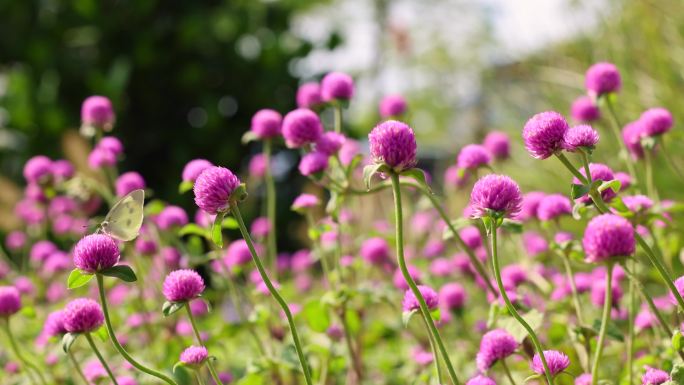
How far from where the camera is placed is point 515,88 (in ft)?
21.2

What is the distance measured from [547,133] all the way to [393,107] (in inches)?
44.4

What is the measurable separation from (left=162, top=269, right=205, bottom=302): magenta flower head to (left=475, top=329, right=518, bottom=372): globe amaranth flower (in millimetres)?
566

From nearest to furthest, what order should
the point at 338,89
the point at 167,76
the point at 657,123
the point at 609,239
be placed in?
1. the point at 609,239
2. the point at 657,123
3. the point at 338,89
4. the point at 167,76

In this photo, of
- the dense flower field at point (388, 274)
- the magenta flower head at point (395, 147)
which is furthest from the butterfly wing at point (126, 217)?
the magenta flower head at point (395, 147)

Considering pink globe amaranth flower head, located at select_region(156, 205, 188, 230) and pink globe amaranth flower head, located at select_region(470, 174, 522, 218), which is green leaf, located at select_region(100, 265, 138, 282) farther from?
pink globe amaranth flower head, located at select_region(156, 205, 188, 230)

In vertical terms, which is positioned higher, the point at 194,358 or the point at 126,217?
the point at 126,217

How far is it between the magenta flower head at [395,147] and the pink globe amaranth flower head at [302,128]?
0.66m

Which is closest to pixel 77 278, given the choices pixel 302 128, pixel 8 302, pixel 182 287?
pixel 182 287

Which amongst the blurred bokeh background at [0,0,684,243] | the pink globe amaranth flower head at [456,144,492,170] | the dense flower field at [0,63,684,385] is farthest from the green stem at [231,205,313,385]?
the blurred bokeh background at [0,0,684,243]

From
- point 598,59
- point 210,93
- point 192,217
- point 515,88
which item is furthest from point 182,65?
point 598,59

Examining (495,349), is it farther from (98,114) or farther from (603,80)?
(98,114)

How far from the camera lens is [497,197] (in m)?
1.13

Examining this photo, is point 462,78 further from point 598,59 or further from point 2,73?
point 598,59

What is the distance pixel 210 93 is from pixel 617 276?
7172 millimetres
